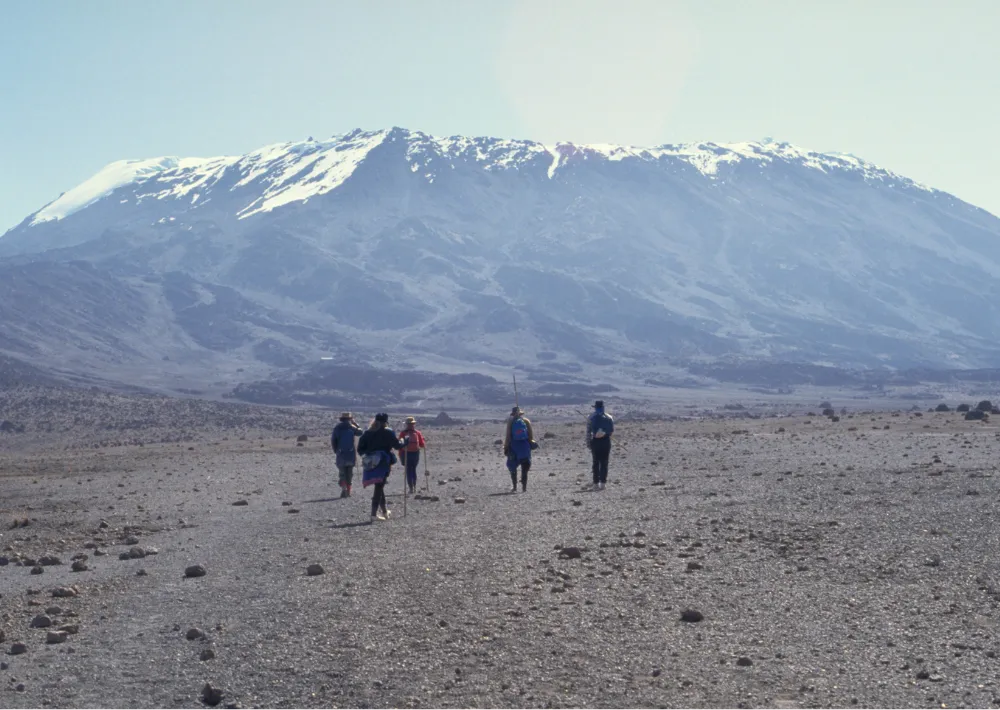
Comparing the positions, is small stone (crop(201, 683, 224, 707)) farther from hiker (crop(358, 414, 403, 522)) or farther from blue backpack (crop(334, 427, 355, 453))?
blue backpack (crop(334, 427, 355, 453))

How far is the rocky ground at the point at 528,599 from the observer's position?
24.4 feet

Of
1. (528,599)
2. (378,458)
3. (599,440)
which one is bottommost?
(528,599)

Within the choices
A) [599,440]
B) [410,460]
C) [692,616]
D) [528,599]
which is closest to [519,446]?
[599,440]

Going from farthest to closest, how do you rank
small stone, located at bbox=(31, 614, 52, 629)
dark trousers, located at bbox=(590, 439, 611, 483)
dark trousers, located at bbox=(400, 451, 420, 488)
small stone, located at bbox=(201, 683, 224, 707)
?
dark trousers, located at bbox=(400, 451, 420, 488) → dark trousers, located at bbox=(590, 439, 611, 483) → small stone, located at bbox=(31, 614, 52, 629) → small stone, located at bbox=(201, 683, 224, 707)

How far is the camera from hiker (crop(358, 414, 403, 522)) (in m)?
16.5

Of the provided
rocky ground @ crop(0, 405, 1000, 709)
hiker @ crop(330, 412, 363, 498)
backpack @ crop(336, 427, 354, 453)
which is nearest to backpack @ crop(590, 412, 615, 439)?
rocky ground @ crop(0, 405, 1000, 709)

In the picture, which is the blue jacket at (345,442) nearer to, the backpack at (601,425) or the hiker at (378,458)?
the hiker at (378,458)

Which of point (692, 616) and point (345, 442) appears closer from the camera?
point (692, 616)

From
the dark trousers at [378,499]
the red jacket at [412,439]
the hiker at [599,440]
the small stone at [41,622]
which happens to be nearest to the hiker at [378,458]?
the dark trousers at [378,499]

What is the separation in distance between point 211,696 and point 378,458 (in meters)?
9.40

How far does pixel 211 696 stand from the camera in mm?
7297

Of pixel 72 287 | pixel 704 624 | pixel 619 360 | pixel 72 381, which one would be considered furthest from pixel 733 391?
pixel 704 624

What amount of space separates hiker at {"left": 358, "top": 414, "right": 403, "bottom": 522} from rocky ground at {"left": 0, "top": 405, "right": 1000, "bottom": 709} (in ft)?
1.51

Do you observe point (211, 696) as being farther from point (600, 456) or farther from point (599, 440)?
point (600, 456)
